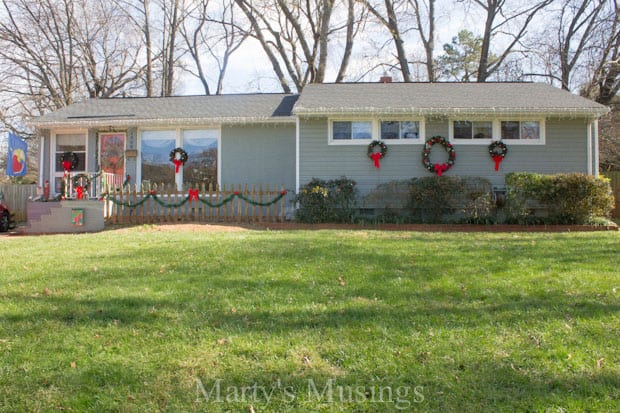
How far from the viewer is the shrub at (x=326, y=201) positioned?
11188mm

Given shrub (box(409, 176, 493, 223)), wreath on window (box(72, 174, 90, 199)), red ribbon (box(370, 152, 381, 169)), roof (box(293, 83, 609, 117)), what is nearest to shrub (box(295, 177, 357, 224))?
red ribbon (box(370, 152, 381, 169))

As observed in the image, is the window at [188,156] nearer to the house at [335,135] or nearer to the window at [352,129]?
the house at [335,135]

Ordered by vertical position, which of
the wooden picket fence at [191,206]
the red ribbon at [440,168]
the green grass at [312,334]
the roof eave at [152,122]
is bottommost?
the green grass at [312,334]

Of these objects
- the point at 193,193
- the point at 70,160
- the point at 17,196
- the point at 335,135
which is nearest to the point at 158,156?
the point at 193,193

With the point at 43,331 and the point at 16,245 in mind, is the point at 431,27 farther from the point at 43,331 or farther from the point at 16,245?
the point at 43,331

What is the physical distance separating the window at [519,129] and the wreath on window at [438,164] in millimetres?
1652

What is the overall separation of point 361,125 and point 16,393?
36.6ft

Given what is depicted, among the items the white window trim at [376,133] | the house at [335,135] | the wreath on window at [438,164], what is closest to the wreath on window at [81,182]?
the house at [335,135]

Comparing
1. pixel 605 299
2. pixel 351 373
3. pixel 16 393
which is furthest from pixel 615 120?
pixel 16 393

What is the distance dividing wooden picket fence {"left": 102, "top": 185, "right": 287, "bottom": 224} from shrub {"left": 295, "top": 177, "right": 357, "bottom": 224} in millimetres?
820

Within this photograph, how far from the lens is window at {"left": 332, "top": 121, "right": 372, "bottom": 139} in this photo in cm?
1248

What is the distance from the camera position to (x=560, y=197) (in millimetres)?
10445

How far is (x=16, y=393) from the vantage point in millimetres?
2457

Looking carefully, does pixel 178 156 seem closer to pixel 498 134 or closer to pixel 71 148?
pixel 71 148
